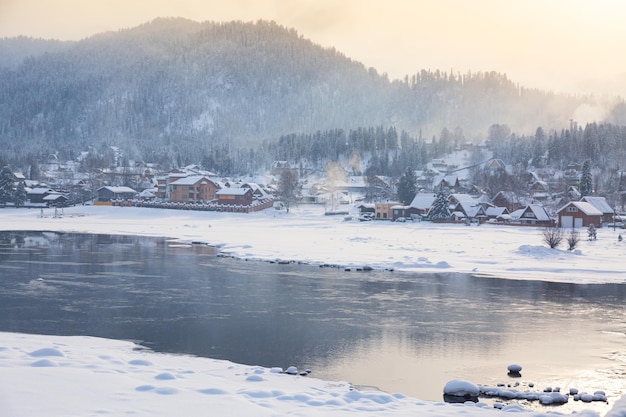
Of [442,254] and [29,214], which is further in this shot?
[29,214]

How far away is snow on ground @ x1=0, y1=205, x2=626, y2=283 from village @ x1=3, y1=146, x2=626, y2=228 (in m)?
4.75

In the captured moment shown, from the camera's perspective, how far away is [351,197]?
110125 millimetres

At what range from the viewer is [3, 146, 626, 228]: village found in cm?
6694

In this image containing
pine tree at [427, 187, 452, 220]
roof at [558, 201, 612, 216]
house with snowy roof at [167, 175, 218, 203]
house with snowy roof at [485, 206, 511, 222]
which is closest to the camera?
roof at [558, 201, 612, 216]

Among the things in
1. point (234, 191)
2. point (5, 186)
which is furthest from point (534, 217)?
point (5, 186)

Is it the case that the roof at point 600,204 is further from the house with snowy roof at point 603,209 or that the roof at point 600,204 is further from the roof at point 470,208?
the roof at point 470,208

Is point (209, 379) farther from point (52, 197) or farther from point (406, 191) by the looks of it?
point (52, 197)

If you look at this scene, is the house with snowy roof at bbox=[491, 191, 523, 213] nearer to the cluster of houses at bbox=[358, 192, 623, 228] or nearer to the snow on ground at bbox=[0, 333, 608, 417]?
the cluster of houses at bbox=[358, 192, 623, 228]

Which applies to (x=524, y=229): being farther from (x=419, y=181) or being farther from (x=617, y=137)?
(x=617, y=137)

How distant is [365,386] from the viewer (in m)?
14.0

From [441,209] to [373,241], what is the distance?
24837 mm

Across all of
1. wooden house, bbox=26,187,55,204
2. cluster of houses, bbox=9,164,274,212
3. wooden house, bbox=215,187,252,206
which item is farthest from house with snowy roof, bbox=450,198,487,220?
wooden house, bbox=26,187,55,204

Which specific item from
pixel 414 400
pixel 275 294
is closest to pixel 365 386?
pixel 414 400

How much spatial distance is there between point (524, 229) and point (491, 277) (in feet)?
98.2
